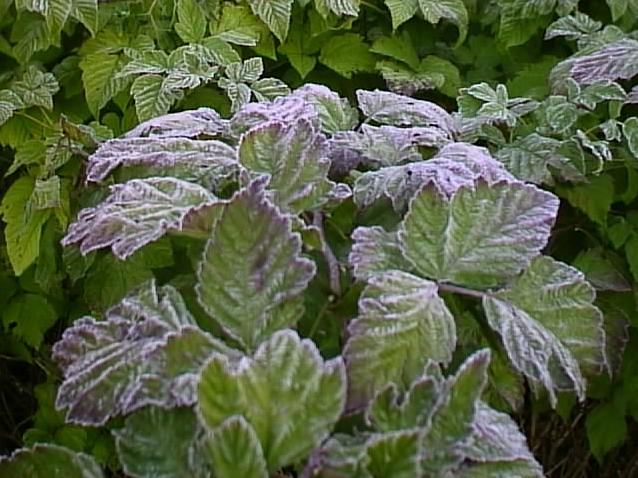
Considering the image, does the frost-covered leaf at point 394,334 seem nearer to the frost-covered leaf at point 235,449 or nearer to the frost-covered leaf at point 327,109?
the frost-covered leaf at point 235,449

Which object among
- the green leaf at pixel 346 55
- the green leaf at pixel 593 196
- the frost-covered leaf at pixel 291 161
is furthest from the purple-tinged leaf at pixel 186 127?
the green leaf at pixel 346 55

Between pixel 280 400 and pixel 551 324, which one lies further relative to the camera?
pixel 551 324

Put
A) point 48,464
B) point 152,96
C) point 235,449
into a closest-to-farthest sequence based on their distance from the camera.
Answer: point 235,449 → point 48,464 → point 152,96

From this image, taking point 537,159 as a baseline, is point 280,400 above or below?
above

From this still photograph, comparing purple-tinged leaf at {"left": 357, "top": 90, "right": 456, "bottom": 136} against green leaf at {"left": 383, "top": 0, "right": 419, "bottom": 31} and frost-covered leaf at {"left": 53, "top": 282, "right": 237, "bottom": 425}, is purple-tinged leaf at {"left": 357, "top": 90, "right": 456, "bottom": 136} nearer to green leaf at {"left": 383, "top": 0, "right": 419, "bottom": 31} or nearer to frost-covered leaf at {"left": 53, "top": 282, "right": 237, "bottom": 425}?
frost-covered leaf at {"left": 53, "top": 282, "right": 237, "bottom": 425}

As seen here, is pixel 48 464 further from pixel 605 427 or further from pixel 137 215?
pixel 605 427

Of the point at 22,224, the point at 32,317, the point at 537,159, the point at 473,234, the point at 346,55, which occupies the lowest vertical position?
the point at 32,317

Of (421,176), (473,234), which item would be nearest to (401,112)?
(421,176)
